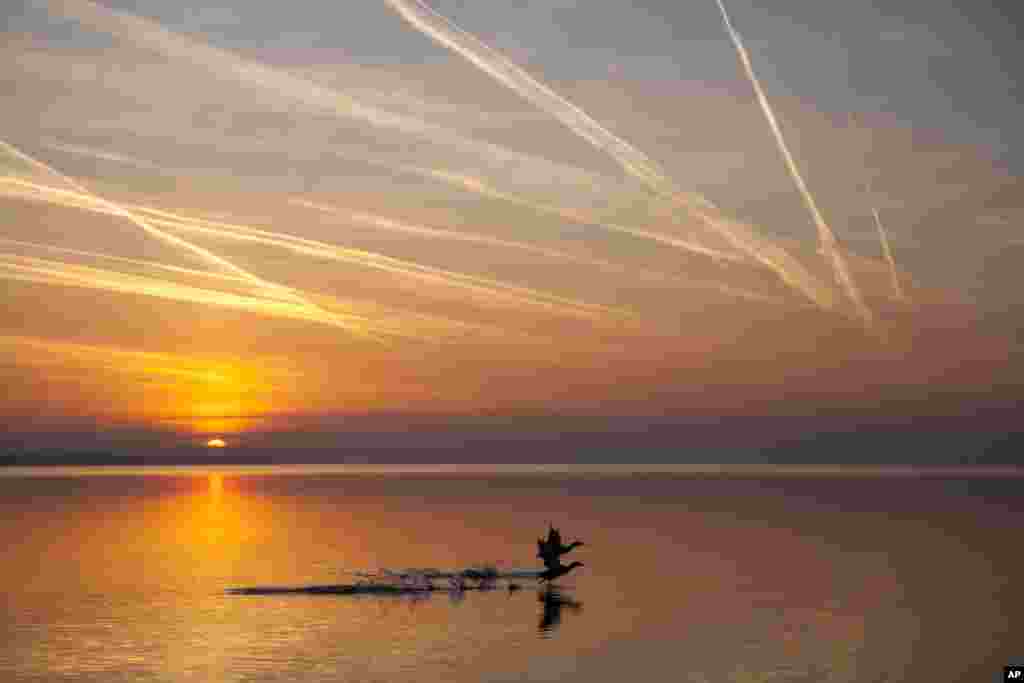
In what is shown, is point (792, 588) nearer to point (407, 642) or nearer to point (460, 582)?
point (460, 582)

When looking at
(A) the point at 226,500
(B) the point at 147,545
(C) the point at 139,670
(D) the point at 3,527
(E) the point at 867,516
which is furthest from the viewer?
(A) the point at 226,500

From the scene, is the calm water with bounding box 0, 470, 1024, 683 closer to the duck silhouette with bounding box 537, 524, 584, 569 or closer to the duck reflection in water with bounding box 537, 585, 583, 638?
the duck reflection in water with bounding box 537, 585, 583, 638

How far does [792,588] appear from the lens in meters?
77.7

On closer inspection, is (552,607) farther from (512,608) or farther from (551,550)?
(551,550)

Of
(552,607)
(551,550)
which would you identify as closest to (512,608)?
(552,607)

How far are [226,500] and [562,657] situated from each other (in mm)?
151084

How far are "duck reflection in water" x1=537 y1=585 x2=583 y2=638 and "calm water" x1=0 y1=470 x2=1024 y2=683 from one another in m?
0.27

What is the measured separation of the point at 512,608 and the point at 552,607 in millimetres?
2268

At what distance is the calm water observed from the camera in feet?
169

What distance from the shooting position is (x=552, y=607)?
68000mm

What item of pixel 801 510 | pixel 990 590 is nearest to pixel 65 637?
pixel 990 590

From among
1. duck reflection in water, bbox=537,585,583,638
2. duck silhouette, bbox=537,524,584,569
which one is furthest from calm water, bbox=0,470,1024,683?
duck silhouette, bbox=537,524,584,569

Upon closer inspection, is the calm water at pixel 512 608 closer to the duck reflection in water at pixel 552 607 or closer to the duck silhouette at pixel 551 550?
the duck reflection in water at pixel 552 607

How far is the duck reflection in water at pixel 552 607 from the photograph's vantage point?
61156 mm
